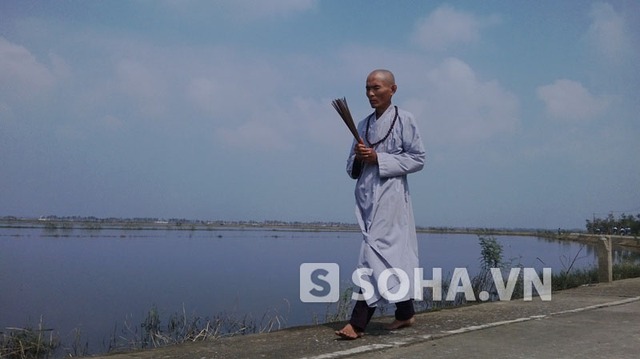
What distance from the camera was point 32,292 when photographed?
13.8 m

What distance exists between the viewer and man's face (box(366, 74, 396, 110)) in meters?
4.26

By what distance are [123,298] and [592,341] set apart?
11.0 meters

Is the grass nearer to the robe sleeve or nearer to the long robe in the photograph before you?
the long robe

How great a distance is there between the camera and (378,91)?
167 inches

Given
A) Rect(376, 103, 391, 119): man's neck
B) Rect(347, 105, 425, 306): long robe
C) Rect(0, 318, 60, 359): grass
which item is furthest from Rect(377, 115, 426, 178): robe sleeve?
Rect(0, 318, 60, 359): grass

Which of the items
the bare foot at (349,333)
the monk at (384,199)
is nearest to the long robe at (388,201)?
the monk at (384,199)

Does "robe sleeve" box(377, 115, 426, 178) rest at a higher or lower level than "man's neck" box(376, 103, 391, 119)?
lower

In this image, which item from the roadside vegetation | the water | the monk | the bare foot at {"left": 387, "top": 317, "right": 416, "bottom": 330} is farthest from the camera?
the water

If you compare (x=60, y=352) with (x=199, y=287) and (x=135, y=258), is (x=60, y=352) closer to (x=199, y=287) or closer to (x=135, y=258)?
(x=199, y=287)

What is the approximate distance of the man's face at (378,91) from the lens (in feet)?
14.0

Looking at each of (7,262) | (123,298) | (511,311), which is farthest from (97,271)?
(511,311)

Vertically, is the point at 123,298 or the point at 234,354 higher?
the point at 234,354

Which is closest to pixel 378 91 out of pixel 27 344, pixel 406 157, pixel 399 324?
pixel 406 157

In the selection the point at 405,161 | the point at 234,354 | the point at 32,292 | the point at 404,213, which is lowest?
the point at 32,292
